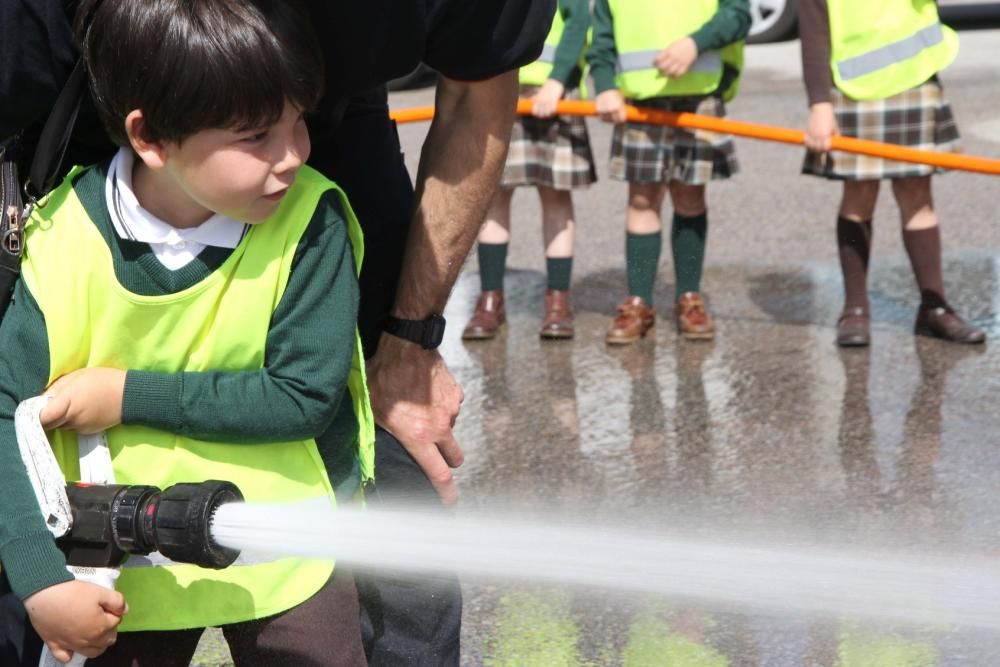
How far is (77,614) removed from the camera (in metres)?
1.96

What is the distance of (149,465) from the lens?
2100mm

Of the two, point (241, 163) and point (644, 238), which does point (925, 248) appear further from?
point (241, 163)

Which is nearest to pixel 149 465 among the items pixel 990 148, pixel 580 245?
pixel 580 245

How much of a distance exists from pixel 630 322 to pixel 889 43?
126cm

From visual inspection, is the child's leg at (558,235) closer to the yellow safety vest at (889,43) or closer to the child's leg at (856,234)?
the child's leg at (856,234)

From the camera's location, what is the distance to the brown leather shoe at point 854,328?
5371 mm

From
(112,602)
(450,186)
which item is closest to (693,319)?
(450,186)

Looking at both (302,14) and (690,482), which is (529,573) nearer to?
(302,14)

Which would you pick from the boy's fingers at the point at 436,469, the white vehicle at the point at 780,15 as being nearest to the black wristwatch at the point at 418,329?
the boy's fingers at the point at 436,469

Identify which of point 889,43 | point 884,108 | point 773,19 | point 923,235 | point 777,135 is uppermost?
point 889,43

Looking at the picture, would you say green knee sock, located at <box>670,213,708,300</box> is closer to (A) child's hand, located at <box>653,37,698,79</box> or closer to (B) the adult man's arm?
(A) child's hand, located at <box>653,37,698,79</box>

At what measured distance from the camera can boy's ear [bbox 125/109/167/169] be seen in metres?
1.97

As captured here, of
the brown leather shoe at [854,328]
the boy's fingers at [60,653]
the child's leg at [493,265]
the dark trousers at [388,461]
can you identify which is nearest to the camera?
the boy's fingers at [60,653]

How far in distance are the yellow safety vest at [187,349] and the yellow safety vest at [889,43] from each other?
136 inches
